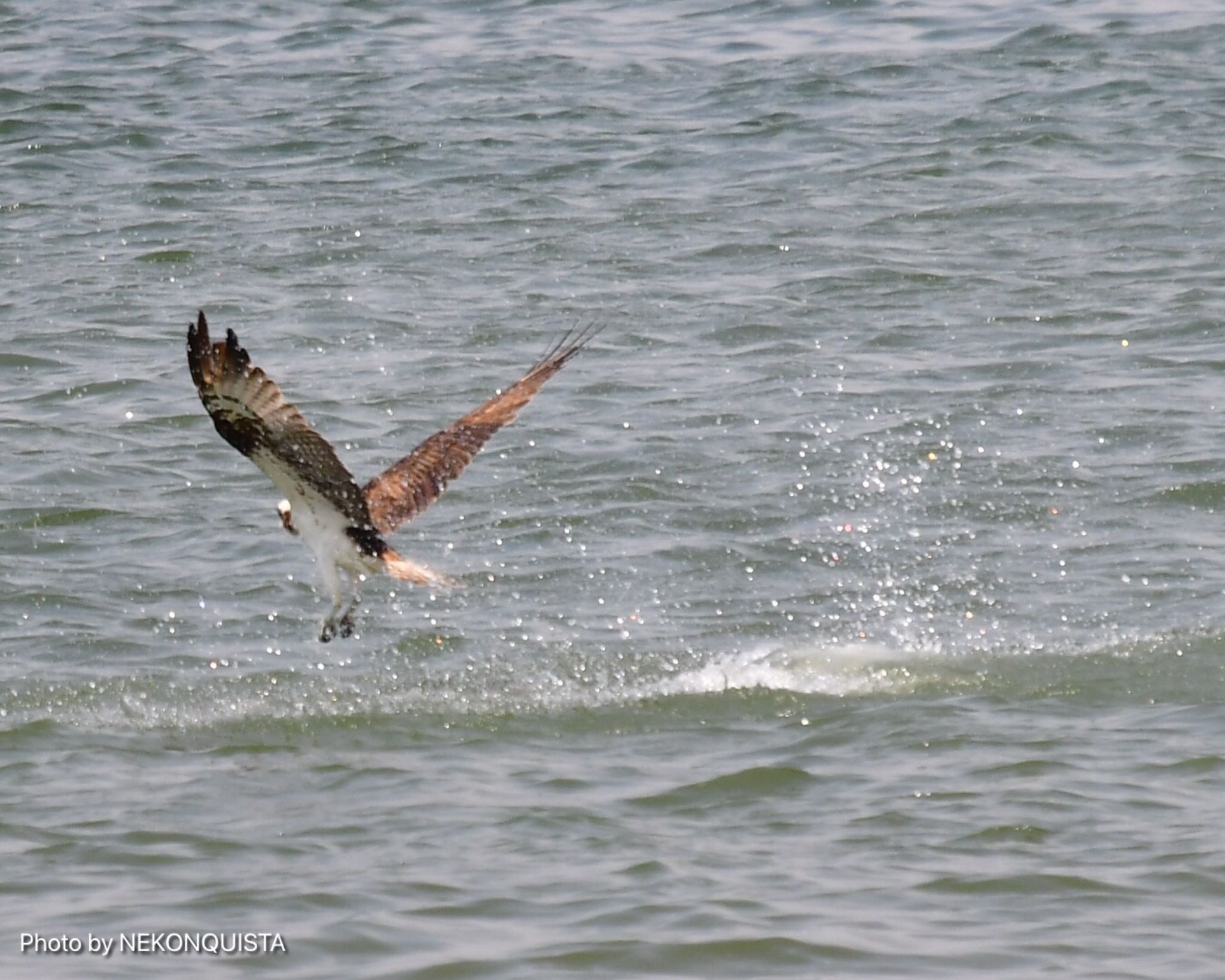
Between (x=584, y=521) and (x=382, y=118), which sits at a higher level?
(x=382, y=118)

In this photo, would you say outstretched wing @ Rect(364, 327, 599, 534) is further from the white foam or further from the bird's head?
the white foam

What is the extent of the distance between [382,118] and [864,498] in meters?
7.54

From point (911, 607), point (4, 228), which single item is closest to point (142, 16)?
point (4, 228)

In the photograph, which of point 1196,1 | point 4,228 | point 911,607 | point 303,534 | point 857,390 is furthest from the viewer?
point 1196,1

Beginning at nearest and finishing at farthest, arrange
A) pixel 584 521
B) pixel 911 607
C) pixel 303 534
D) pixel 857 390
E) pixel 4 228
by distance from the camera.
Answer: pixel 303 534 < pixel 911 607 < pixel 584 521 < pixel 857 390 < pixel 4 228

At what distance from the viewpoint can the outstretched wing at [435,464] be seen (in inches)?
332

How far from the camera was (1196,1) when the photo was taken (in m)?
19.6

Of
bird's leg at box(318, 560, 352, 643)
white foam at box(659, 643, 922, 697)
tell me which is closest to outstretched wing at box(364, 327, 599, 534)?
bird's leg at box(318, 560, 352, 643)

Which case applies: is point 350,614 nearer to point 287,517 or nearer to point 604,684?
point 287,517

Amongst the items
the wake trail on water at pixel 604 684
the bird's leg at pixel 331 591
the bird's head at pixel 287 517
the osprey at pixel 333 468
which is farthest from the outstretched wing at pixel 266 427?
the wake trail on water at pixel 604 684

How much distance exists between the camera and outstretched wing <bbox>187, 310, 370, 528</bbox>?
7031 mm

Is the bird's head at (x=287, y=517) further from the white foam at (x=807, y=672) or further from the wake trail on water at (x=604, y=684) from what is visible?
the white foam at (x=807, y=672)

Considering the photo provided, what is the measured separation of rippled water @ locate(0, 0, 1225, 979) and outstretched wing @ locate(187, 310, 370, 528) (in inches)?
38.6

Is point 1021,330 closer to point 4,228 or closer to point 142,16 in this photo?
point 4,228
